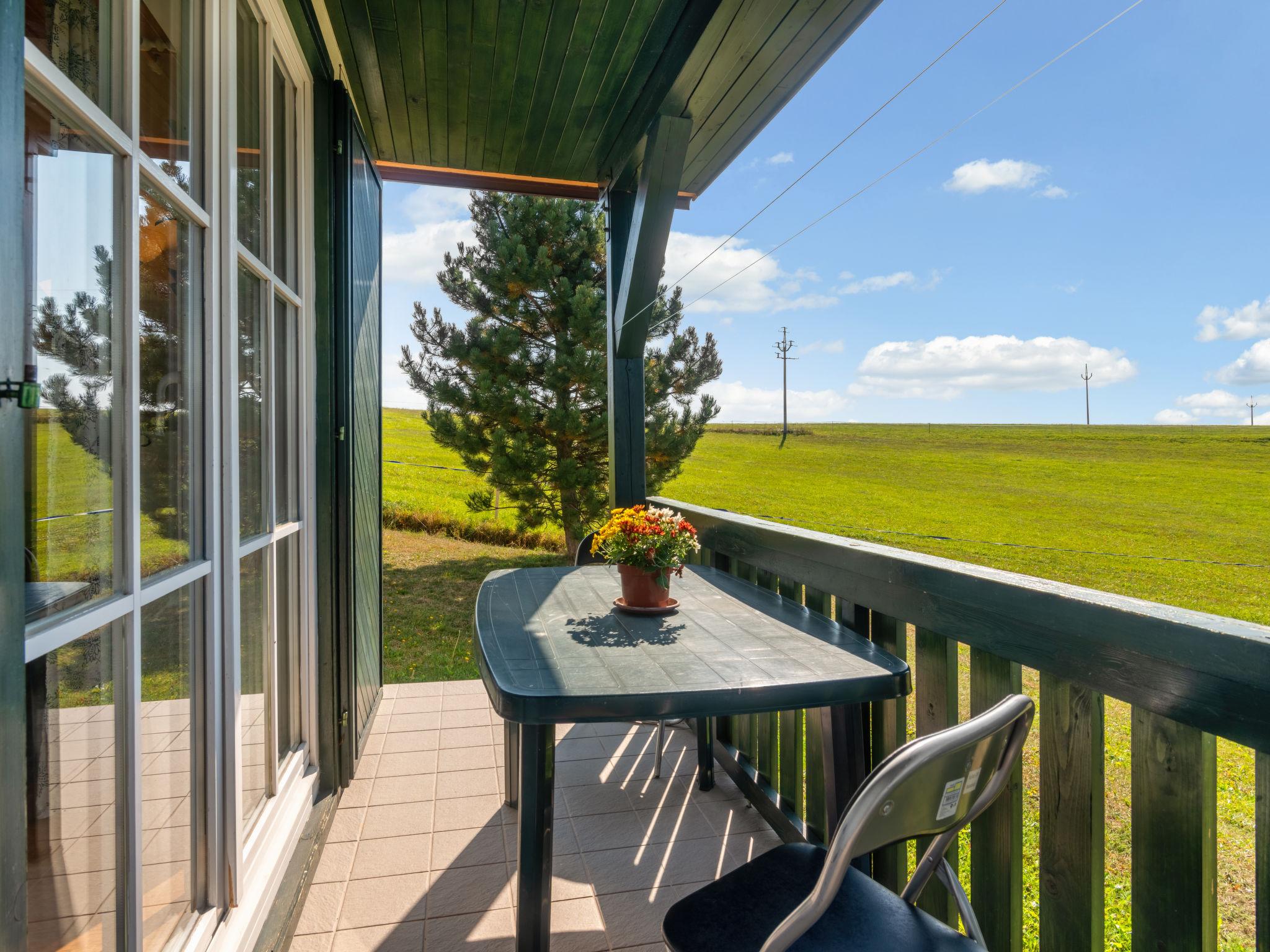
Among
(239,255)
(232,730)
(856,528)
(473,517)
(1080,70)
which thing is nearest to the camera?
(232,730)

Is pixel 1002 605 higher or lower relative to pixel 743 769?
higher

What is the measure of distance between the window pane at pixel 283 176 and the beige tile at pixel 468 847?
1.65 meters

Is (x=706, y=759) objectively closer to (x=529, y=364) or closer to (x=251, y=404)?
(x=251, y=404)

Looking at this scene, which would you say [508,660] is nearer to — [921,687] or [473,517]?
[921,687]

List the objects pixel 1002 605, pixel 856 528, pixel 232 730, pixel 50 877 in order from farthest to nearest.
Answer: pixel 856 528
pixel 232 730
pixel 1002 605
pixel 50 877

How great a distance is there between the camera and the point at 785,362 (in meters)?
31.5

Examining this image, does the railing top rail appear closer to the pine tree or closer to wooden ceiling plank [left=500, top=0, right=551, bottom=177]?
wooden ceiling plank [left=500, top=0, right=551, bottom=177]

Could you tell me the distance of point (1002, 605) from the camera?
3.79 feet

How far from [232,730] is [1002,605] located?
4.65 ft

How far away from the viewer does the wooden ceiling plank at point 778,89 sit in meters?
2.15

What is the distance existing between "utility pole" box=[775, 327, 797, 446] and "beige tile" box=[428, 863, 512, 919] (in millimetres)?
28251

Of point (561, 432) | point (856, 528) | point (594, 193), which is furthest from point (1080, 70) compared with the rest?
point (594, 193)

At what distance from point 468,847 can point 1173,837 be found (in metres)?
1.71

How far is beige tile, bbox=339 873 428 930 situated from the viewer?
5.55 feet
